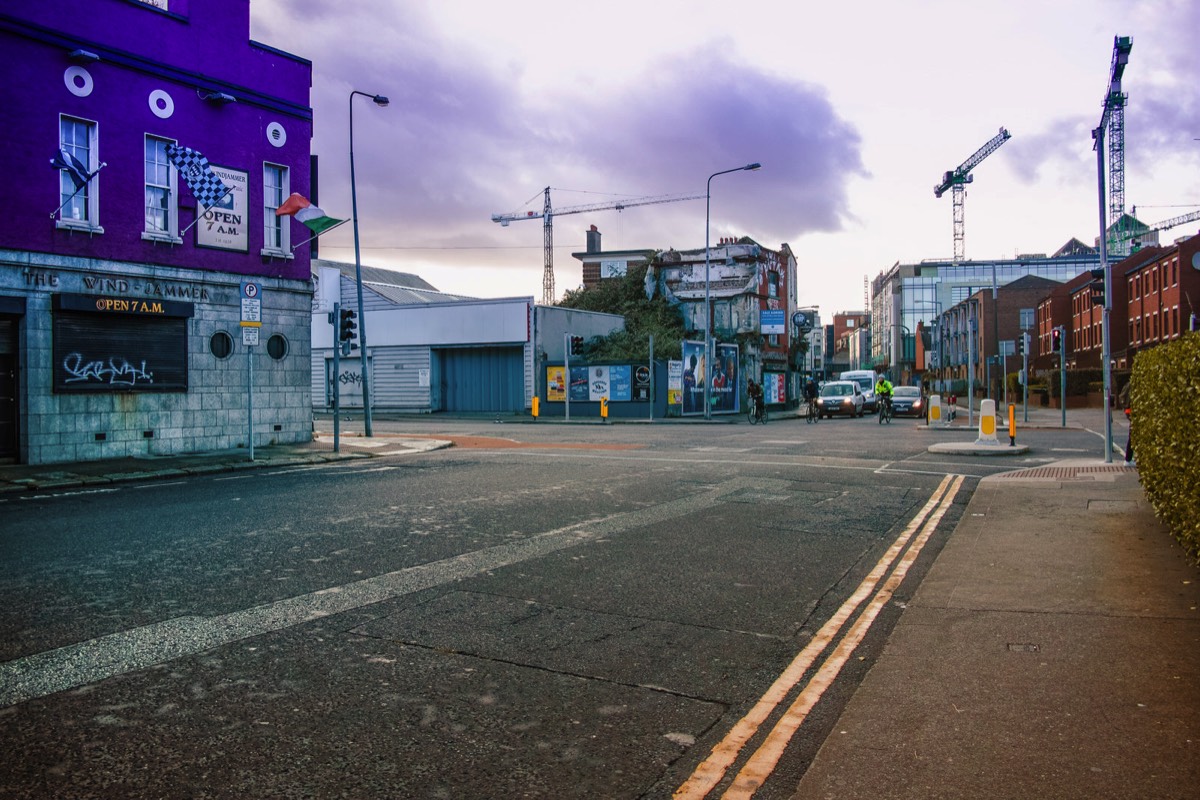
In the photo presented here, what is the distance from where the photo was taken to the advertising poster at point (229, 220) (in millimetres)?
19500

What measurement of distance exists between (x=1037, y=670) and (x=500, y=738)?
281cm

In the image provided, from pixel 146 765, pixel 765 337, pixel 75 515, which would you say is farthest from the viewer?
pixel 765 337

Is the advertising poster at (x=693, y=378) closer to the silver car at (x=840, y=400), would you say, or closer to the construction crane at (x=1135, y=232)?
the silver car at (x=840, y=400)

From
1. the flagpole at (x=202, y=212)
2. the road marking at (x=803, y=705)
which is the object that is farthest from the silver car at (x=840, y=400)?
the road marking at (x=803, y=705)

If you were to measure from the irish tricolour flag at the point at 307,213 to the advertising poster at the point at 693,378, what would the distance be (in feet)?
74.0

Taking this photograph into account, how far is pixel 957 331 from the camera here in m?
102

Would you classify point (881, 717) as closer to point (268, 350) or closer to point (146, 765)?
point (146, 765)

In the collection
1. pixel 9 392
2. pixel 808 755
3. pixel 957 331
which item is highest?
pixel 957 331

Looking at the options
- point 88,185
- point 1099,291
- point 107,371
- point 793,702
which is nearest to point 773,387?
point 1099,291

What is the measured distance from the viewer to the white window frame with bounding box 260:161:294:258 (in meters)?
21.0

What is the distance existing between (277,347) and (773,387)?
38718 millimetres

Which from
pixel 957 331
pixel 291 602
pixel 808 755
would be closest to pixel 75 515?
pixel 291 602

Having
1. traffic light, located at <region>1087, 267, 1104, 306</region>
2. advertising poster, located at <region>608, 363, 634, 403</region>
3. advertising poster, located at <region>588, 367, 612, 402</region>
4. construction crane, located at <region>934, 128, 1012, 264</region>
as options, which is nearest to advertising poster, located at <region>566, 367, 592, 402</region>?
advertising poster, located at <region>588, 367, 612, 402</region>

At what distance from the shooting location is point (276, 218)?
21.2m
